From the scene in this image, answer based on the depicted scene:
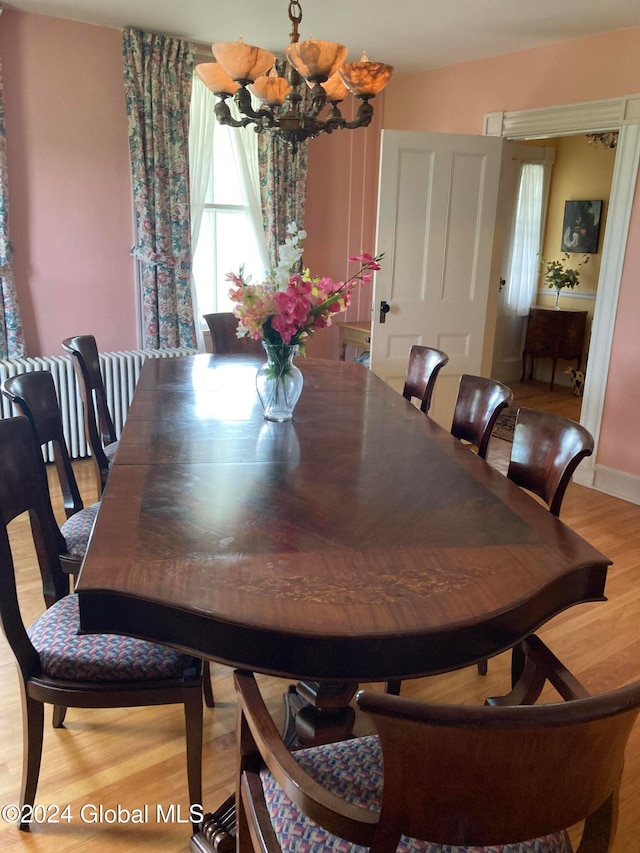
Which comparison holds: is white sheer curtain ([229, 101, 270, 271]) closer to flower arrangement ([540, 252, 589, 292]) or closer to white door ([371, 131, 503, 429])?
white door ([371, 131, 503, 429])

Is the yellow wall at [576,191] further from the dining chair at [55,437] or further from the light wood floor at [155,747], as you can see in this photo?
the dining chair at [55,437]

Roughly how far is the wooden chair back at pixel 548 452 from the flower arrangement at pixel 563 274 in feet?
16.1

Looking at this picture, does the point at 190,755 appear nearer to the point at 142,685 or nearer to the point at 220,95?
the point at 142,685

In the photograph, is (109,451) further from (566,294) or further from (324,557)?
(566,294)

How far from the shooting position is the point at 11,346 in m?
3.97

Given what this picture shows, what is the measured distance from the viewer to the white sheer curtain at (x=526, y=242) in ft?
21.2

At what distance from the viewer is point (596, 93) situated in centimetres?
381

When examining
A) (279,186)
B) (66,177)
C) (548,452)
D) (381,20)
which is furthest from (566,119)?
(66,177)

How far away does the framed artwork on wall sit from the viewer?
629 centimetres

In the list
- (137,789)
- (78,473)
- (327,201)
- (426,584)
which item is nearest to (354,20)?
(327,201)

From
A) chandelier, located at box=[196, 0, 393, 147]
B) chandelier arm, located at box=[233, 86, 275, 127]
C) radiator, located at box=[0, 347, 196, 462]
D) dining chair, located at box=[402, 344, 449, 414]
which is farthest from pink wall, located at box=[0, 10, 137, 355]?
dining chair, located at box=[402, 344, 449, 414]

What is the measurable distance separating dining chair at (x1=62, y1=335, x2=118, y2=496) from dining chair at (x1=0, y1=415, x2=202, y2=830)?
36.2 inches

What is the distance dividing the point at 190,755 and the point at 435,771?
3.37 feet

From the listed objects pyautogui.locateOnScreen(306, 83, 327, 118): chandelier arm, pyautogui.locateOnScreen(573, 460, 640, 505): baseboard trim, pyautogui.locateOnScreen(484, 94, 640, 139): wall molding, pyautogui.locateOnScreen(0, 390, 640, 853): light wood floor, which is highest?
pyautogui.locateOnScreen(484, 94, 640, 139): wall molding
